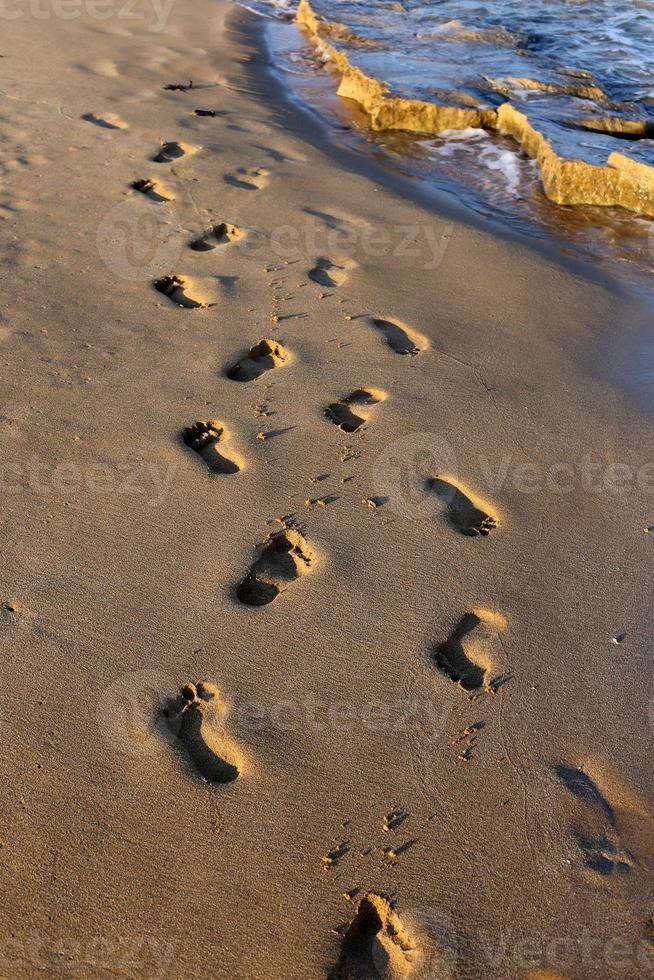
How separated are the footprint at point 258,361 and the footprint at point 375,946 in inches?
77.6

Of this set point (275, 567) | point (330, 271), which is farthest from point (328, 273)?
point (275, 567)

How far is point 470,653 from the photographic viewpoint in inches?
89.4

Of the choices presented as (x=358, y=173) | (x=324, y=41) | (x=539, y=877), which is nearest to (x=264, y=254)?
(x=358, y=173)

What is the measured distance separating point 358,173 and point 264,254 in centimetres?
152

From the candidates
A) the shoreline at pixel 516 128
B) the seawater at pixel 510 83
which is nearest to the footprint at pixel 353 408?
the seawater at pixel 510 83

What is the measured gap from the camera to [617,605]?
8.00ft

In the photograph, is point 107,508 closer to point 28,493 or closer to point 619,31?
point 28,493

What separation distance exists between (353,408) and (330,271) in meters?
1.12

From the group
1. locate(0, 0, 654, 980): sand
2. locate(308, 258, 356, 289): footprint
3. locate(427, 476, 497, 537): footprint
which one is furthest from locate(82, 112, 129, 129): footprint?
locate(427, 476, 497, 537): footprint

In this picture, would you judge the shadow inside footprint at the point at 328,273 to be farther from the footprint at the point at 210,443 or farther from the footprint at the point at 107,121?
the footprint at the point at 107,121

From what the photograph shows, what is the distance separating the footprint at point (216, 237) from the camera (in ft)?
13.2

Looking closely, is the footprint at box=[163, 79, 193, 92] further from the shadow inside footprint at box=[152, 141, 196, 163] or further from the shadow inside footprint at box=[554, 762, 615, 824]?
the shadow inside footprint at box=[554, 762, 615, 824]

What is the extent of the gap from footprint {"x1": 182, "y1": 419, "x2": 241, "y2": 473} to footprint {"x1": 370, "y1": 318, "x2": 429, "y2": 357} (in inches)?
35.9

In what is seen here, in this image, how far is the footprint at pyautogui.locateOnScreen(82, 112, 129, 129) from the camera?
5.25 metres
